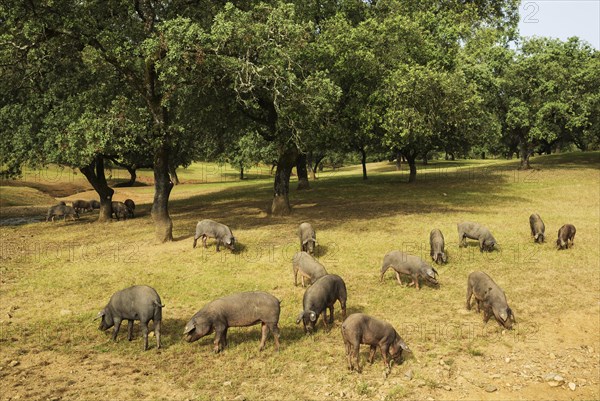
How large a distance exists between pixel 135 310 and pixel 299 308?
5.02 metres

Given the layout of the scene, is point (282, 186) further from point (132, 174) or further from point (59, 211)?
point (132, 174)

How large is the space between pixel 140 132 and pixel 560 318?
19032 mm

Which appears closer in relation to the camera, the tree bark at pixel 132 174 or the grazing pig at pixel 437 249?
the grazing pig at pixel 437 249

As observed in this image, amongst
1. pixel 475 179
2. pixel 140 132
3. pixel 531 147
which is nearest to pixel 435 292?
pixel 140 132

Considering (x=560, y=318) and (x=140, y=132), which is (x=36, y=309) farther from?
(x=560, y=318)

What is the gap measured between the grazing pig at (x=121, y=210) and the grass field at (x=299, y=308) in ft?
4.94

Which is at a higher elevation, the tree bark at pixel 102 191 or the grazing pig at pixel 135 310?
the tree bark at pixel 102 191

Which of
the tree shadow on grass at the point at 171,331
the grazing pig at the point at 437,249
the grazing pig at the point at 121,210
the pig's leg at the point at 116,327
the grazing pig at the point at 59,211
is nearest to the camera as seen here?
the tree shadow on grass at the point at 171,331

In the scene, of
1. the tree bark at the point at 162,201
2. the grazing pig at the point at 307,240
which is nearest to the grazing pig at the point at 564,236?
the grazing pig at the point at 307,240

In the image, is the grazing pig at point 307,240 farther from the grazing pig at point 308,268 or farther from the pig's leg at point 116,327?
the pig's leg at point 116,327

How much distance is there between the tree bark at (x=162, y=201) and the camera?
2314 centimetres

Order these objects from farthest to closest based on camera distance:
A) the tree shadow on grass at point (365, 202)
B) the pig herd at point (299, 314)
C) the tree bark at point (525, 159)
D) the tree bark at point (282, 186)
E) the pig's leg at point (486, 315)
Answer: the tree bark at point (525, 159), the tree bark at point (282, 186), the tree shadow on grass at point (365, 202), the pig's leg at point (486, 315), the pig herd at point (299, 314)

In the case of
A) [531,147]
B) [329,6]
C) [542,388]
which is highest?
[329,6]

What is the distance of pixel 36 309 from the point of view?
14422mm
